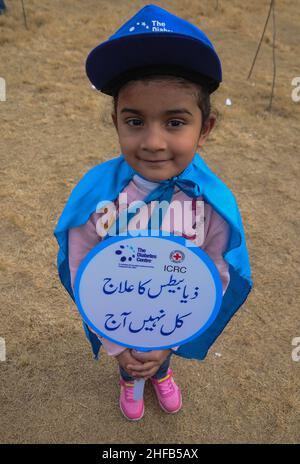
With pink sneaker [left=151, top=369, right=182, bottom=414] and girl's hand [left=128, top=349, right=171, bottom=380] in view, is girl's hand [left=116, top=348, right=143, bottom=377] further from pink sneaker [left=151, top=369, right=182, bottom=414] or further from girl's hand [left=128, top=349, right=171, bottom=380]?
pink sneaker [left=151, top=369, right=182, bottom=414]

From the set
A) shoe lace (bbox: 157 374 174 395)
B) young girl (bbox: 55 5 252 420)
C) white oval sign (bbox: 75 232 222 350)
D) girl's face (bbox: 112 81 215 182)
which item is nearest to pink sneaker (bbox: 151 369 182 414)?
shoe lace (bbox: 157 374 174 395)

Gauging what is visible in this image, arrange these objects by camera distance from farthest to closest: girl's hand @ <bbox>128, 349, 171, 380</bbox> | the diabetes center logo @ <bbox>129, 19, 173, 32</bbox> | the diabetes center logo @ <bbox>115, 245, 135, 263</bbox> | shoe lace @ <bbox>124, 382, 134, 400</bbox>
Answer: shoe lace @ <bbox>124, 382, 134, 400</bbox> → girl's hand @ <bbox>128, 349, 171, 380</bbox> → the diabetes center logo @ <bbox>115, 245, 135, 263</bbox> → the diabetes center logo @ <bbox>129, 19, 173, 32</bbox>

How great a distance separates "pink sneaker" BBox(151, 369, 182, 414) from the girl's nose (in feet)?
3.42

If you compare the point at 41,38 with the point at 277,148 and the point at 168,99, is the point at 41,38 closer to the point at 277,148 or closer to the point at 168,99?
the point at 277,148

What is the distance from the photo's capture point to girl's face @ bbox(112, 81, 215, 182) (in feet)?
3.10

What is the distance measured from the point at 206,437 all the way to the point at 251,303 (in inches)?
27.2

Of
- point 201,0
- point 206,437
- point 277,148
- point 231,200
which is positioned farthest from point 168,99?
point 201,0

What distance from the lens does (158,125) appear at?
963 millimetres

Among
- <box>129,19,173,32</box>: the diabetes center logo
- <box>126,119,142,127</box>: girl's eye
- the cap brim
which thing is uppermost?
<box>129,19,173,32</box>: the diabetes center logo

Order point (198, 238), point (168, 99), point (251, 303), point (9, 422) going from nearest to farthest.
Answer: point (168, 99), point (198, 238), point (9, 422), point (251, 303)

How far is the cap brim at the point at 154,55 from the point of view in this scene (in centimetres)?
90

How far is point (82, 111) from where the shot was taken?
11.1ft

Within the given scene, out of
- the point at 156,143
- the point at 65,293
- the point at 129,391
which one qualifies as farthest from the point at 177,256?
the point at 65,293

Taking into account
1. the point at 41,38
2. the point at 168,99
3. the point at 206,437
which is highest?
the point at 168,99
